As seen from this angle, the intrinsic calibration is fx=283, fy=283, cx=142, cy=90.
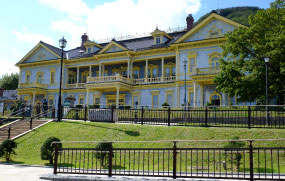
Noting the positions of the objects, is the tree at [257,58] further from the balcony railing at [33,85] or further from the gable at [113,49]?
the balcony railing at [33,85]

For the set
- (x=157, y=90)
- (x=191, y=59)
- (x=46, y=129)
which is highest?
(x=191, y=59)

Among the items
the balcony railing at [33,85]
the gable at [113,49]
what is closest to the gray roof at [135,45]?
the gable at [113,49]

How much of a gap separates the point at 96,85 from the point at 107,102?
3666mm

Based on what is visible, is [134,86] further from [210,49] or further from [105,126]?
[105,126]

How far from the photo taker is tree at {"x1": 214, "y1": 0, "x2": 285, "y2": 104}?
71.4ft

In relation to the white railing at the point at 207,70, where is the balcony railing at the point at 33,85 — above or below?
below

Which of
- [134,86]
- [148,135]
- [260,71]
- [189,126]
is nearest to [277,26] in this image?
[260,71]

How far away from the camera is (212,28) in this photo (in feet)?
104

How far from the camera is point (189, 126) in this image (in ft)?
56.7

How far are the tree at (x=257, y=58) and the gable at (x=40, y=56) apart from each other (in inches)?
1139

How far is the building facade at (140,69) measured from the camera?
104 ft

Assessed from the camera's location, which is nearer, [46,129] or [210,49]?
[46,129]

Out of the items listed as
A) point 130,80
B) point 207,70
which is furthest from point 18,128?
point 207,70

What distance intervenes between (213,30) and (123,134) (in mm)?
19669
